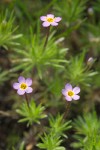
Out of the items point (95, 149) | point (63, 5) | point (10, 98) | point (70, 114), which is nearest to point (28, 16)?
point (63, 5)

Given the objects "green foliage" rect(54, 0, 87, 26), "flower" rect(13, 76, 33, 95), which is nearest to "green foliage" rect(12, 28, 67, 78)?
"flower" rect(13, 76, 33, 95)

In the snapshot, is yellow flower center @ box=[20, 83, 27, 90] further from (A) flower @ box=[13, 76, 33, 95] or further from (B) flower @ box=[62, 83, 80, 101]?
(B) flower @ box=[62, 83, 80, 101]

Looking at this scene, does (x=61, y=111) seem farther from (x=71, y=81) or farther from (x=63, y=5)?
(x=63, y=5)

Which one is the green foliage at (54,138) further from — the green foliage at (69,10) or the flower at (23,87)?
the green foliage at (69,10)

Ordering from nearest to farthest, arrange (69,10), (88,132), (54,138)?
(54,138) < (88,132) < (69,10)

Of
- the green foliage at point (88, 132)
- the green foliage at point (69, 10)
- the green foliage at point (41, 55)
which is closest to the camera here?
the green foliage at point (88, 132)

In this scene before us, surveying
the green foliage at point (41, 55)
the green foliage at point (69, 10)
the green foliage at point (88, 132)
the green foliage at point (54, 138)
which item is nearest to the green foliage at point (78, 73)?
the green foliage at point (41, 55)

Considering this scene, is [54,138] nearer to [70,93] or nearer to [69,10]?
[70,93]

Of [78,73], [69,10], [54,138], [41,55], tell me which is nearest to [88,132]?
[54,138]

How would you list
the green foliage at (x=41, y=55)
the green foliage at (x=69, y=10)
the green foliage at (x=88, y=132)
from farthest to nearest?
the green foliage at (x=69, y=10) < the green foliage at (x=41, y=55) < the green foliage at (x=88, y=132)
